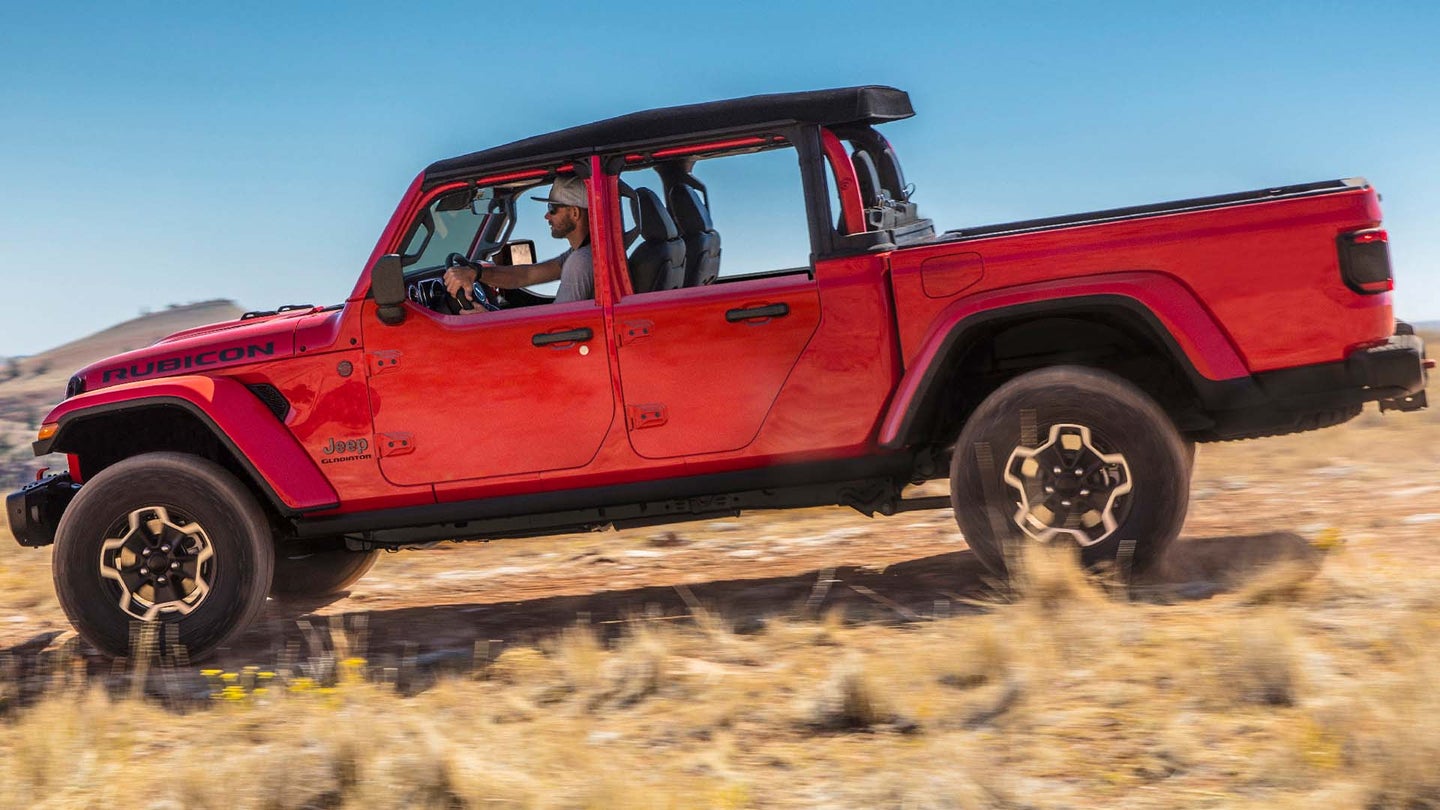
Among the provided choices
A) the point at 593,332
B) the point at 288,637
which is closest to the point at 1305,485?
the point at 593,332

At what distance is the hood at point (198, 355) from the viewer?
5602 mm

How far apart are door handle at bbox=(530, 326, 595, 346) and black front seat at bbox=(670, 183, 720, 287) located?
56 centimetres

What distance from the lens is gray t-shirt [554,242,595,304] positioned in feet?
17.9

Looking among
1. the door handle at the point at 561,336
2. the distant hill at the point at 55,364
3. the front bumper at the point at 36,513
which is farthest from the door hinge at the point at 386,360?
the distant hill at the point at 55,364

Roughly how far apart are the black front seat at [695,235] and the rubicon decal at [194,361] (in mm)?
1728

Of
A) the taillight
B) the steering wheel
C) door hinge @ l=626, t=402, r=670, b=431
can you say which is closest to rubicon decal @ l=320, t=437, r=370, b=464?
the steering wheel

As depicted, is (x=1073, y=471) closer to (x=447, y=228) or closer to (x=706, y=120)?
(x=706, y=120)

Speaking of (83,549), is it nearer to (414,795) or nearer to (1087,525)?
(414,795)

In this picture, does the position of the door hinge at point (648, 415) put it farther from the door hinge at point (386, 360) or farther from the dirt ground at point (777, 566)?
the door hinge at point (386, 360)

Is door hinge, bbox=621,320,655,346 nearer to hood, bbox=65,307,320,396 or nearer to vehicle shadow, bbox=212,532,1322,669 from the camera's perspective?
vehicle shadow, bbox=212,532,1322,669

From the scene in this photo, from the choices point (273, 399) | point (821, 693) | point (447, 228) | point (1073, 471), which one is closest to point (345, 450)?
point (273, 399)

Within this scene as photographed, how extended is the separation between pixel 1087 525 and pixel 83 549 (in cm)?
395

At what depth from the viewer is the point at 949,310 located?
16.6ft

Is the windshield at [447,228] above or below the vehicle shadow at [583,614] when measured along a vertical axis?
above
